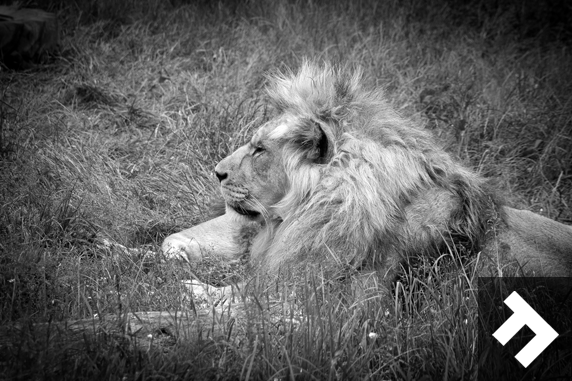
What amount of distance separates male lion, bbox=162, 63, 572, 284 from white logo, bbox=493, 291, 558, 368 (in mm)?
336

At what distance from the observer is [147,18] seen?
7059 millimetres

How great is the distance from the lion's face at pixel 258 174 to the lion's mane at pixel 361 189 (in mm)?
74

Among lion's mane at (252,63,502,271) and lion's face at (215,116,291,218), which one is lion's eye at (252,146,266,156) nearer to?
lion's face at (215,116,291,218)

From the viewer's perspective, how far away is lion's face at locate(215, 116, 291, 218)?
388 centimetres

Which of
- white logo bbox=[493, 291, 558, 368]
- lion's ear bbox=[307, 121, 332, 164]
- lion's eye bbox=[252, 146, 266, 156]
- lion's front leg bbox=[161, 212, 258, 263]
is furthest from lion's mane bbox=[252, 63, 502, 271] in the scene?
white logo bbox=[493, 291, 558, 368]

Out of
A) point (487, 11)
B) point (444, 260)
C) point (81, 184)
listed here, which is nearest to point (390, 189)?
point (444, 260)

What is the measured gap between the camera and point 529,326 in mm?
3006

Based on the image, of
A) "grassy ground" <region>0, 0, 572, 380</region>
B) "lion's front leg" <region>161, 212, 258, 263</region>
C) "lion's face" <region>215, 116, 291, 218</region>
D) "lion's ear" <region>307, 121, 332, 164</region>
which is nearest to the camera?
"grassy ground" <region>0, 0, 572, 380</region>

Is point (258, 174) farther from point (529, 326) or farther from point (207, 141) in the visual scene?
point (529, 326)

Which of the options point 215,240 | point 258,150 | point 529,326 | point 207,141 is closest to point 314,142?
point 258,150

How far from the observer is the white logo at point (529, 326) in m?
2.83

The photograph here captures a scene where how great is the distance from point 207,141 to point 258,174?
4.90 ft

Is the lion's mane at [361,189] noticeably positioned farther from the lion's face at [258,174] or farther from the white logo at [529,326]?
the white logo at [529,326]

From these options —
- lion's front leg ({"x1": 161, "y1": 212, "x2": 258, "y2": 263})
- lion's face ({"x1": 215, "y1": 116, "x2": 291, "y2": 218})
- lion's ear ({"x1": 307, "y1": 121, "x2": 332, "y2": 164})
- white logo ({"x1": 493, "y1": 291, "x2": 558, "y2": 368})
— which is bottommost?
lion's front leg ({"x1": 161, "y1": 212, "x2": 258, "y2": 263})
